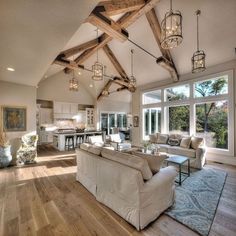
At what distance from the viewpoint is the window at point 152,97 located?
291 inches

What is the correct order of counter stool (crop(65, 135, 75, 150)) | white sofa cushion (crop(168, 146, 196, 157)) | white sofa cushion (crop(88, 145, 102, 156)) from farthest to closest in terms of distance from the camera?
counter stool (crop(65, 135, 75, 150))
white sofa cushion (crop(168, 146, 196, 157))
white sofa cushion (crop(88, 145, 102, 156))

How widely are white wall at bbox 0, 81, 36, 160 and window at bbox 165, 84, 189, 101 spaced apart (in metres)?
5.92

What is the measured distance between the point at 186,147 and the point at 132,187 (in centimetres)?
363

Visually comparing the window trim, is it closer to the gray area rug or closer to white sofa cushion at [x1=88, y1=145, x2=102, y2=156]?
the gray area rug

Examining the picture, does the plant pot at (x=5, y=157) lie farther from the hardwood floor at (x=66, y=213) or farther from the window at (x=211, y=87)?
the window at (x=211, y=87)

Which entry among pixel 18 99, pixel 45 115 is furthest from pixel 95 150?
pixel 45 115

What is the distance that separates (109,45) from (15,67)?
434 centimetres

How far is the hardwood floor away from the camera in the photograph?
73.3 inches

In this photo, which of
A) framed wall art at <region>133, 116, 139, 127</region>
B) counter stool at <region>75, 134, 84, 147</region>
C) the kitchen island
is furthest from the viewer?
framed wall art at <region>133, 116, 139, 127</region>

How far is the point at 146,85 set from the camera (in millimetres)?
7750

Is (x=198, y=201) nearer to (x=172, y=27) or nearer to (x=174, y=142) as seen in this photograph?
(x=174, y=142)

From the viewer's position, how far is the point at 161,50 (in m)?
5.38

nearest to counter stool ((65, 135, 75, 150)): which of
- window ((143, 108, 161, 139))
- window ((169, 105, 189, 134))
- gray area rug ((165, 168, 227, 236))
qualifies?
window ((143, 108, 161, 139))

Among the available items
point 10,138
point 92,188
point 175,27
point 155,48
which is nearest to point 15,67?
point 10,138
